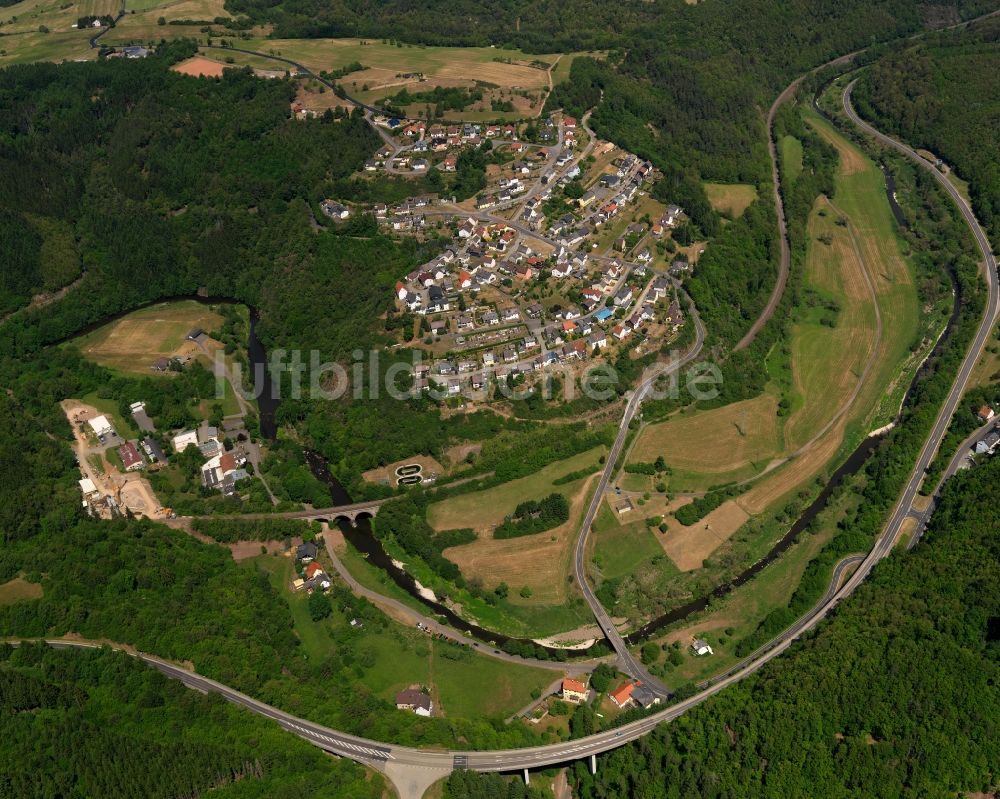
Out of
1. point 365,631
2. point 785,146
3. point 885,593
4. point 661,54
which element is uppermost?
point 661,54

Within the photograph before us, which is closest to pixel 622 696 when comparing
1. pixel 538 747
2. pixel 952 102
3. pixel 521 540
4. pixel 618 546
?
pixel 538 747

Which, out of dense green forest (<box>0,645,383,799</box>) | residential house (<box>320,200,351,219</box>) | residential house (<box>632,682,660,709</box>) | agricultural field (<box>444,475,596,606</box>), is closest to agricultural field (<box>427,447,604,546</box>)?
agricultural field (<box>444,475,596,606</box>)

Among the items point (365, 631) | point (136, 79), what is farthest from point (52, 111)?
point (365, 631)

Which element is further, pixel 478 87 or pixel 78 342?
pixel 478 87

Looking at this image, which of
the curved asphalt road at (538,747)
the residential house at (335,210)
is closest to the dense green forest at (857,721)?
the curved asphalt road at (538,747)

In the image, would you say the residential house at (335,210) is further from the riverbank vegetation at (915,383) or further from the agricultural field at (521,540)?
the riverbank vegetation at (915,383)

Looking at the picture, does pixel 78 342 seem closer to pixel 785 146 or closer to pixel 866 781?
pixel 866 781

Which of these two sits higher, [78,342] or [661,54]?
[661,54]
